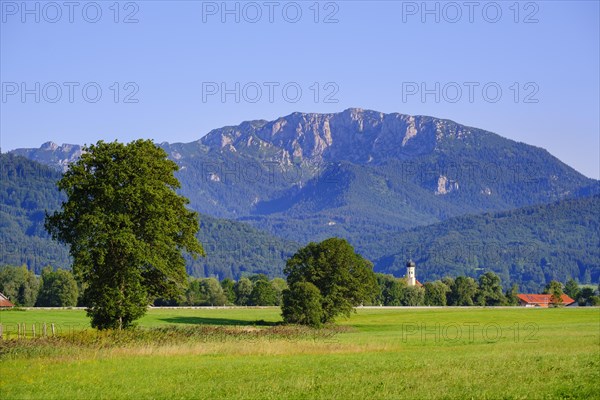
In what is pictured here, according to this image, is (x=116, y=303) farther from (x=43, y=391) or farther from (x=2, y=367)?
(x=43, y=391)

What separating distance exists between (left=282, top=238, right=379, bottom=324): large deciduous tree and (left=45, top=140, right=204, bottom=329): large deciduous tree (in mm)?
40578

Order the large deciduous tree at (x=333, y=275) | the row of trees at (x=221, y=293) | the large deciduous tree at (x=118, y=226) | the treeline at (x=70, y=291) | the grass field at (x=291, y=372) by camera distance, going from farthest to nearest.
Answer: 1. the row of trees at (x=221, y=293)
2. the treeline at (x=70, y=291)
3. the large deciduous tree at (x=333, y=275)
4. the large deciduous tree at (x=118, y=226)
5. the grass field at (x=291, y=372)

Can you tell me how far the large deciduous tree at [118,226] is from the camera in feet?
179

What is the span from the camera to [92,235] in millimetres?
54750

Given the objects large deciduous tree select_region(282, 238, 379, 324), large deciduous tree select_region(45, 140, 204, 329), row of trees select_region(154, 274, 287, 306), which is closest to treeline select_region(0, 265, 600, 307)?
row of trees select_region(154, 274, 287, 306)

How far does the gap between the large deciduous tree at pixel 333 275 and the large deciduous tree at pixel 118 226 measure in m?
40.6

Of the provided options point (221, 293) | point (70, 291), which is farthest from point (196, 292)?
point (70, 291)

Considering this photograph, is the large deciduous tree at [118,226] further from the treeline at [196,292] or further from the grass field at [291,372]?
the treeline at [196,292]

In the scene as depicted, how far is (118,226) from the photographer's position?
5472 cm

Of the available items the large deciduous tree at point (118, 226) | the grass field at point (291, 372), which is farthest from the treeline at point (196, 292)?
the grass field at point (291, 372)

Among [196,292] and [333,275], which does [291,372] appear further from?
[196,292]

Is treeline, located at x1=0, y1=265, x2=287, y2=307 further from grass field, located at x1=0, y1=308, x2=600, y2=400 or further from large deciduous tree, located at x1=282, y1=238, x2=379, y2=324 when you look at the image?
grass field, located at x1=0, y1=308, x2=600, y2=400

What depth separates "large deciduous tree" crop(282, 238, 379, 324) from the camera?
98.2 meters

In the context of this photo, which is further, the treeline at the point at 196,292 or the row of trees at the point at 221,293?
the row of trees at the point at 221,293
